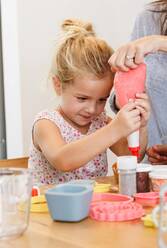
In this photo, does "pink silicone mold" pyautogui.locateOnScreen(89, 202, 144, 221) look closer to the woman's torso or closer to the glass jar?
the glass jar

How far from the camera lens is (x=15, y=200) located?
0.61 meters

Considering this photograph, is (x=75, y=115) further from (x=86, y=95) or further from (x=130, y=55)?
(x=130, y=55)

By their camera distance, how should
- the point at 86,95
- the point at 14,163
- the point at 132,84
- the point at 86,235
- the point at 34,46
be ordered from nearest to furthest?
the point at 86,235 < the point at 132,84 < the point at 86,95 < the point at 14,163 < the point at 34,46

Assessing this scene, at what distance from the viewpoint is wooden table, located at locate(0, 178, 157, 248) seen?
1.74 feet

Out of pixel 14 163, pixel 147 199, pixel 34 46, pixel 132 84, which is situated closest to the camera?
pixel 147 199

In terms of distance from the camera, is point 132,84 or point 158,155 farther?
point 158,155

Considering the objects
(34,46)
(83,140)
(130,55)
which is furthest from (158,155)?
(34,46)

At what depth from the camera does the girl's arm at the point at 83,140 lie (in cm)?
91

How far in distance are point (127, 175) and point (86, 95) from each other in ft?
1.35

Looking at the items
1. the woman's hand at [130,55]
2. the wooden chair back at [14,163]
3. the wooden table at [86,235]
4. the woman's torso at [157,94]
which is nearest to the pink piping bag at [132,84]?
the woman's hand at [130,55]

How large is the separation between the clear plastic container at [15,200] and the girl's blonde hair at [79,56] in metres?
0.57

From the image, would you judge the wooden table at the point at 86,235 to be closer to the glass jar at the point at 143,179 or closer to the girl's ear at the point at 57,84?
the glass jar at the point at 143,179

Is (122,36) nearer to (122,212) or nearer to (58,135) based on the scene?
(58,135)

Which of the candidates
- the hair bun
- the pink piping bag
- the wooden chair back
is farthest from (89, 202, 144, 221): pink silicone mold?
the wooden chair back
